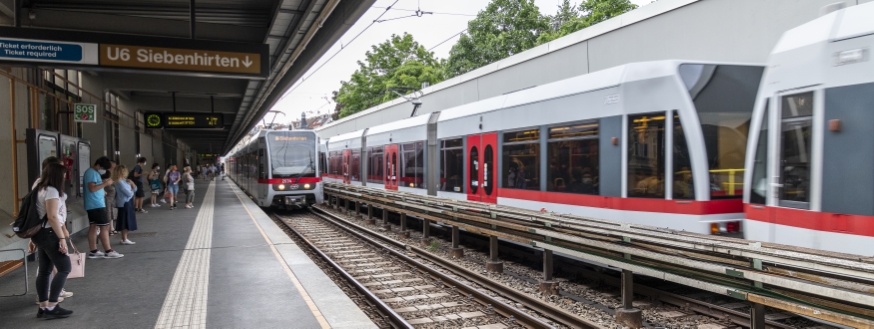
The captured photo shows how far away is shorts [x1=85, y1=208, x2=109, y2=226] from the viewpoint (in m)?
8.46

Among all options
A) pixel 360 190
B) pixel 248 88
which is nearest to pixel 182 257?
pixel 360 190

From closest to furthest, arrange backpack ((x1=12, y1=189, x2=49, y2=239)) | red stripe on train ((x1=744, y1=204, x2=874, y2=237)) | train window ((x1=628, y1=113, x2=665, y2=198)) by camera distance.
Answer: red stripe on train ((x1=744, y1=204, x2=874, y2=237)) < backpack ((x1=12, y1=189, x2=49, y2=239)) < train window ((x1=628, y1=113, x2=665, y2=198))

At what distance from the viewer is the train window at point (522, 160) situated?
9617 mm

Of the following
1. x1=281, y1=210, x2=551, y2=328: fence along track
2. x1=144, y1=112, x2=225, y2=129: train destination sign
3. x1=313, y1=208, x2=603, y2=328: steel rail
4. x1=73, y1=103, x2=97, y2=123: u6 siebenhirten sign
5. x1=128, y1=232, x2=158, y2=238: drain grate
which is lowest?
x1=281, y1=210, x2=551, y2=328: fence along track

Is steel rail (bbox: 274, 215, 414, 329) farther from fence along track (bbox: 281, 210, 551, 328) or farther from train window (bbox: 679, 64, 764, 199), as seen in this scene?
train window (bbox: 679, 64, 764, 199)

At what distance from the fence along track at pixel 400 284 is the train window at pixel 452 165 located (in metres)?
2.33

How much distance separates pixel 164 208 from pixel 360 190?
297 inches

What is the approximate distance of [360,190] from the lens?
55.4ft

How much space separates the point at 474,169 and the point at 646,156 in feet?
16.6

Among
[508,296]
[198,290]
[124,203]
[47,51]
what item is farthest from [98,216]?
[508,296]

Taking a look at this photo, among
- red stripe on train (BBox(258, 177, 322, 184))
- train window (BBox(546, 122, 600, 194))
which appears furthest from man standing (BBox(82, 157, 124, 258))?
red stripe on train (BBox(258, 177, 322, 184))

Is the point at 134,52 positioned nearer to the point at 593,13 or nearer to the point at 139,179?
the point at 139,179

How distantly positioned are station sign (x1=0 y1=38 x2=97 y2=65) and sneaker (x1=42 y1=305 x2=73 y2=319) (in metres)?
4.28

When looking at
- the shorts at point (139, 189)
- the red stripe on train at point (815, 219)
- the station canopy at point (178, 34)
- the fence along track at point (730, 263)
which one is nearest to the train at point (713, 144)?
the red stripe on train at point (815, 219)
